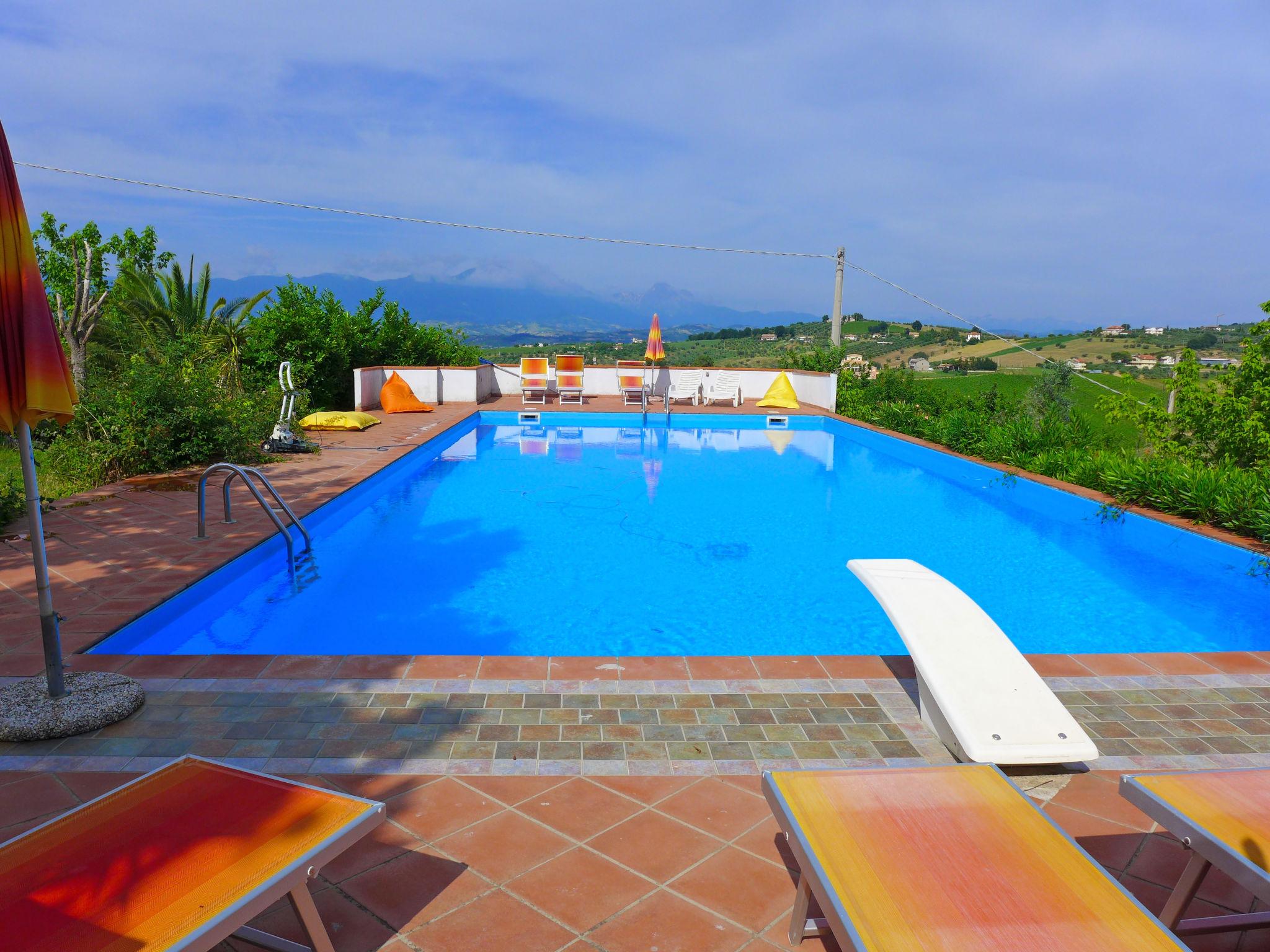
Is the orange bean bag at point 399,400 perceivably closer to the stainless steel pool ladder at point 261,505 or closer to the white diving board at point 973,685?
the stainless steel pool ladder at point 261,505

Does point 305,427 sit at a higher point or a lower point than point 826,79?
lower

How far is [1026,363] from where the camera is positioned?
137 ft

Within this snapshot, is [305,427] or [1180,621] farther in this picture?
[305,427]

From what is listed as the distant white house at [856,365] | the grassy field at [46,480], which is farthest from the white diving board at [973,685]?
the distant white house at [856,365]

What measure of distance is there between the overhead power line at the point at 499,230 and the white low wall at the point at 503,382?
11.3 feet

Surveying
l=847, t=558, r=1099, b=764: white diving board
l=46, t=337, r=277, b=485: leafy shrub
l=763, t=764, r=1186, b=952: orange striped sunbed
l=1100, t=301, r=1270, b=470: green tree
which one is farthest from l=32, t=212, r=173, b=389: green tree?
l=1100, t=301, r=1270, b=470: green tree

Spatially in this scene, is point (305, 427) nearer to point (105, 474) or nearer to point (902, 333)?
point (105, 474)

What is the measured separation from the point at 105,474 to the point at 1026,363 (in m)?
44.0

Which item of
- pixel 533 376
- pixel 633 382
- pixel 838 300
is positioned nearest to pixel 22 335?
pixel 533 376

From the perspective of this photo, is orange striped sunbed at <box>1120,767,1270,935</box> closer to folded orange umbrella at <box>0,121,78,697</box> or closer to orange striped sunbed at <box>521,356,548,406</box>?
folded orange umbrella at <box>0,121,78,697</box>

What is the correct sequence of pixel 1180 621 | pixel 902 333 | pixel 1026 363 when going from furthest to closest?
pixel 902 333 < pixel 1026 363 < pixel 1180 621

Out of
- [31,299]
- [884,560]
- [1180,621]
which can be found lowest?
[1180,621]

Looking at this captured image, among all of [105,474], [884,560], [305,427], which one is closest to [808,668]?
[884,560]

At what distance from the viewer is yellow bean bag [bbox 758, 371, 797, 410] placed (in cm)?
1591
